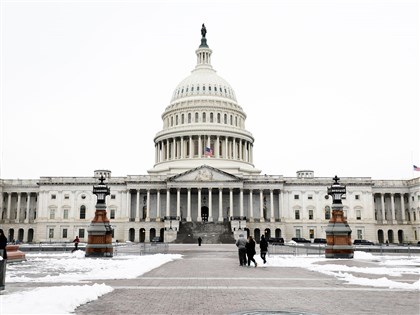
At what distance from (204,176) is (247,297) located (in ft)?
291

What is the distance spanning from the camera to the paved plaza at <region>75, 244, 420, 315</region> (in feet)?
43.5

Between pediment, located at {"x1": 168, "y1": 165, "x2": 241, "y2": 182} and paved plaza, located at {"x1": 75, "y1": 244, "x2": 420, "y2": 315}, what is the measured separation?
3230 inches

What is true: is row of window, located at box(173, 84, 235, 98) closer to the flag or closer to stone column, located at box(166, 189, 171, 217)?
the flag

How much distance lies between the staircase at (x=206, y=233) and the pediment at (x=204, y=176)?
11.8 m

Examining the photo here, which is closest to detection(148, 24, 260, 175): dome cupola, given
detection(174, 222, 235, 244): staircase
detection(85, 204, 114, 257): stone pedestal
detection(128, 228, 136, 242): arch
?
detection(128, 228, 136, 242): arch

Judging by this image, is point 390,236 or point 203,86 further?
point 203,86

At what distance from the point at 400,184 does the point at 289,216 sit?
27631 millimetres

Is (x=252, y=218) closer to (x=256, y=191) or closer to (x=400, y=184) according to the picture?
(x=256, y=191)

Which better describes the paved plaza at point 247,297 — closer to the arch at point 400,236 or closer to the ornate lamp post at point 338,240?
the ornate lamp post at point 338,240

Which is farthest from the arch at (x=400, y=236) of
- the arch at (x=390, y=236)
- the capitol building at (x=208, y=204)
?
the arch at (x=390, y=236)

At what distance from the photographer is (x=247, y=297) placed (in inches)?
616

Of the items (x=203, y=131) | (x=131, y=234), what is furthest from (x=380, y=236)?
(x=131, y=234)

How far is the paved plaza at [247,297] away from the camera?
43.5ft

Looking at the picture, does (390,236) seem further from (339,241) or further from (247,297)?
(247,297)
